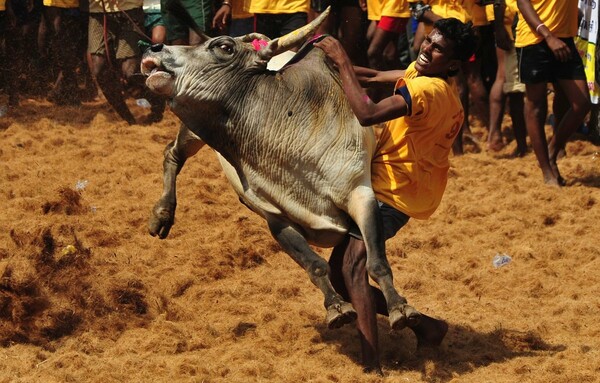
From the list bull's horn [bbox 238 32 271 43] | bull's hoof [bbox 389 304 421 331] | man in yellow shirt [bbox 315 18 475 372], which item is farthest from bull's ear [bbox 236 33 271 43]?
bull's hoof [bbox 389 304 421 331]

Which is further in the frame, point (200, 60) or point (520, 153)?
point (520, 153)

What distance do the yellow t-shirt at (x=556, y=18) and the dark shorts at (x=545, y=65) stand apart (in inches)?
2.1

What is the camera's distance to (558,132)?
870 cm

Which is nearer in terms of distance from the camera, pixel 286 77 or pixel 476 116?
pixel 286 77

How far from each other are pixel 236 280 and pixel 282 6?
308 cm

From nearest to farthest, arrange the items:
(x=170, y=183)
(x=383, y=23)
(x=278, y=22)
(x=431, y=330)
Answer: (x=431, y=330), (x=170, y=183), (x=278, y=22), (x=383, y=23)

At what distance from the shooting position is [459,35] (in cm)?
523

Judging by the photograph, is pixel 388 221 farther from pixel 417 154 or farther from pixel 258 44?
pixel 258 44

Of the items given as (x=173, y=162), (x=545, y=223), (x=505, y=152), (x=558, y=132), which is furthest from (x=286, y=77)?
(x=505, y=152)

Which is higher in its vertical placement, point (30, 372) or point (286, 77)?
point (286, 77)

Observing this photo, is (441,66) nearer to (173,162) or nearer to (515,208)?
(173,162)

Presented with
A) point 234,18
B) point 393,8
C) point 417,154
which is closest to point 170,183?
point 417,154

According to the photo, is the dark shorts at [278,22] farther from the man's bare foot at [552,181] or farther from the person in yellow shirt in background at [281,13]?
the man's bare foot at [552,181]

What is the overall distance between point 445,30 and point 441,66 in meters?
0.17
